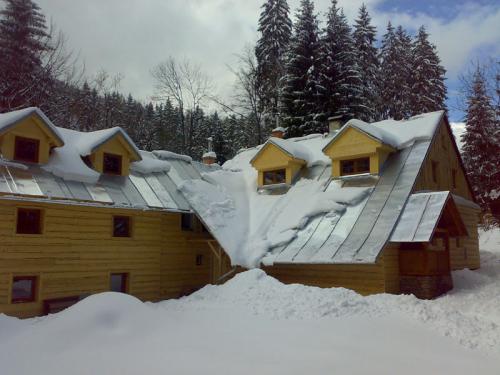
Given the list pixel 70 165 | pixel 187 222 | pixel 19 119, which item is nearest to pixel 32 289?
pixel 70 165

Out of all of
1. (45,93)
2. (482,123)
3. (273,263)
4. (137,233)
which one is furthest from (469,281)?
(45,93)

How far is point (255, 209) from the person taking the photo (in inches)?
778

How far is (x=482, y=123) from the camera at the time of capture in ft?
110

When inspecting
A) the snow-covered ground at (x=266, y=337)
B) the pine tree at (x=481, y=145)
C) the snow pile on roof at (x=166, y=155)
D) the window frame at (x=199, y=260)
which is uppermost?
the pine tree at (x=481, y=145)

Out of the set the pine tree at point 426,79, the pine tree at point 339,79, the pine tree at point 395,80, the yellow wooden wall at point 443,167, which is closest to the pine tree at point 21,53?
the pine tree at point 339,79

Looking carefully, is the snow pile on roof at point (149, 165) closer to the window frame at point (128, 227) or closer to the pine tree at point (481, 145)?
the window frame at point (128, 227)

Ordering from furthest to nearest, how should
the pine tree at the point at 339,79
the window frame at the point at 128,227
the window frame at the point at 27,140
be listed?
1. the pine tree at the point at 339,79
2. the window frame at the point at 128,227
3. the window frame at the point at 27,140

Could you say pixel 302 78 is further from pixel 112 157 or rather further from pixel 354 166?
pixel 112 157

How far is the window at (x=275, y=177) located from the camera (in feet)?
68.1

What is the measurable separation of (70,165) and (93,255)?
361cm

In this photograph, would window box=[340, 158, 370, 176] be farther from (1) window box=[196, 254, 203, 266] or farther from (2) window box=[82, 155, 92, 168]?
(2) window box=[82, 155, 92, 168]

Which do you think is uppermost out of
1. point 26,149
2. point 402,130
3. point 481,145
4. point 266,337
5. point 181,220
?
point 481,145

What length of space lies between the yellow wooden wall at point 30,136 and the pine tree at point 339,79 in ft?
67.3

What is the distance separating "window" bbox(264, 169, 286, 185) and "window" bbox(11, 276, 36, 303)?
11066 millimetres
